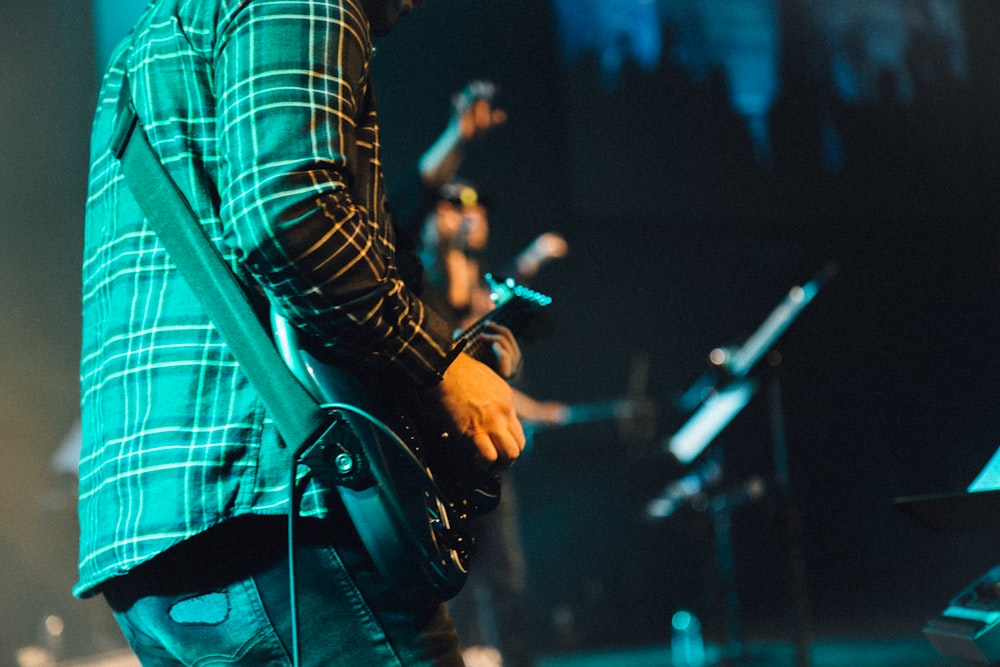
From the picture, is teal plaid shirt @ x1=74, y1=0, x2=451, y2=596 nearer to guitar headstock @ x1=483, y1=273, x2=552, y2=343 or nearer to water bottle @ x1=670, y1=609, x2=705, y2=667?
guitar headstock @ x1=483, y1=273, x2=552, y2=343

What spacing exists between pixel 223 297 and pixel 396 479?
298mm

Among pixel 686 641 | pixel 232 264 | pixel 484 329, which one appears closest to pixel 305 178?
pixel 232 264

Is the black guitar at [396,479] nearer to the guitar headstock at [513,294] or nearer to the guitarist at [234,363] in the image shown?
the guitarist at [234,363]

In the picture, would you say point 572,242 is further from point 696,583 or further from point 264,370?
point 264,370

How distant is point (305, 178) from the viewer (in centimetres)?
99

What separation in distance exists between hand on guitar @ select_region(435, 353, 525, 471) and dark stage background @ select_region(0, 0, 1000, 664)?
377 cm

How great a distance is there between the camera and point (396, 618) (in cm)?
104

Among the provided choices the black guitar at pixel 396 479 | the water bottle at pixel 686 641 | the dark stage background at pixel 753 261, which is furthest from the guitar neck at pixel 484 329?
the water bottle at pixel 686 641

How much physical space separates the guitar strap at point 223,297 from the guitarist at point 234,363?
0.02 meters

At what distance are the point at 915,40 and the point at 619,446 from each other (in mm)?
2886

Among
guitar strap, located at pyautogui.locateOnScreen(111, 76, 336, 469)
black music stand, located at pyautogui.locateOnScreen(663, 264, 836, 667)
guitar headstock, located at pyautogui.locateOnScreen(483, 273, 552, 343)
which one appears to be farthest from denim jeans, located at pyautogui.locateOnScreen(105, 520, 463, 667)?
black music stand, located at pyautogui.locateOnScreen(663, 264, 836, 667)

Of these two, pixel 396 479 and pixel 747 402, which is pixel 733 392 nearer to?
pixel 747 402

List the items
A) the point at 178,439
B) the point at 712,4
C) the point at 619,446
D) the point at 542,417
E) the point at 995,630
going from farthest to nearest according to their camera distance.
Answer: the point at 619,446 < the point at 712,4 < the point at 542,417 < the point at 995,630 < the point at 178,439

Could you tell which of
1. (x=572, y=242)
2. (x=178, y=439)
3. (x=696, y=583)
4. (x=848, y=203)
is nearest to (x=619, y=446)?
(x=696, y=583)
